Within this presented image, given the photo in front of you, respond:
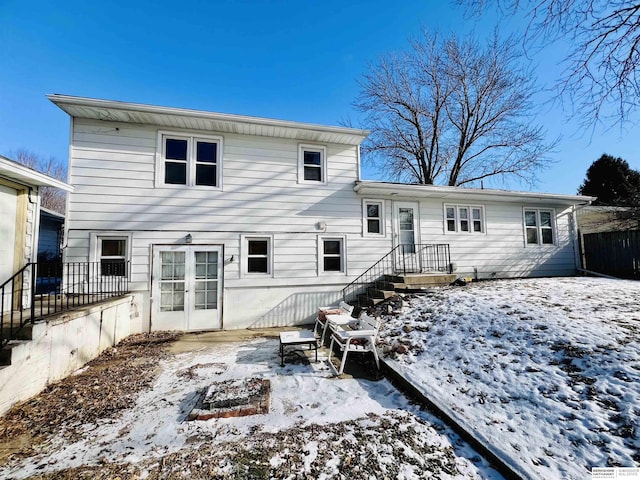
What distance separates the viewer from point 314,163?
9.48m

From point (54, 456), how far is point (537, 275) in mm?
14497

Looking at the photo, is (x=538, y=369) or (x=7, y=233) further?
(x=7, y=233)

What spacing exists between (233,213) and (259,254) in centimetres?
151

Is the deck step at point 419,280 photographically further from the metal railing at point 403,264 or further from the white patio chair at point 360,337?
the white patio chair at point 360,337

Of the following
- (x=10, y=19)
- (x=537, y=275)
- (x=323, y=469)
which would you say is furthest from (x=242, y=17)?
(x=537, y=275)

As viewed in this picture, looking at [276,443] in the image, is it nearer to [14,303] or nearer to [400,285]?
[14,303]

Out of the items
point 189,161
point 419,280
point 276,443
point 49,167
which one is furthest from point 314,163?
point 49,167

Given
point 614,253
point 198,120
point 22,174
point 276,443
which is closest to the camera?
point 276,443

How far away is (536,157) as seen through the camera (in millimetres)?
17500

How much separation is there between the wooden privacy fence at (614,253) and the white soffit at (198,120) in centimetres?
1060

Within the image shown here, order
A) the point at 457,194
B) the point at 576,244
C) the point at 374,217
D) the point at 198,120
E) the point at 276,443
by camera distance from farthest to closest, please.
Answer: the point at 576,244
the point at 457,194
the point at 374,217
the point at 198,120
the point at 276,443

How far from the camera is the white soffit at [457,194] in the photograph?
934cm

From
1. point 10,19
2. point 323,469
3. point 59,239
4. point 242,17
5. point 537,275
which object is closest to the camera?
point 323,469

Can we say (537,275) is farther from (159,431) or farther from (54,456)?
(54,456)
